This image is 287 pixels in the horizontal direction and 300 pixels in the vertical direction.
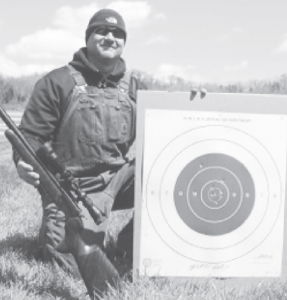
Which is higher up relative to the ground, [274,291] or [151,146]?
[151,146]

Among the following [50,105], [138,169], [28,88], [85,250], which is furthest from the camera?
[28,88]

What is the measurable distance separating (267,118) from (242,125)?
0.44 feet

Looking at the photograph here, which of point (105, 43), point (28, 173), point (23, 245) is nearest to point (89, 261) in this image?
point (28, 173)

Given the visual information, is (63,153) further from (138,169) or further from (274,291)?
(274,291)

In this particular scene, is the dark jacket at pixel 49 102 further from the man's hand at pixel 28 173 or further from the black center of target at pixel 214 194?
the black center of target at pixel 214 194

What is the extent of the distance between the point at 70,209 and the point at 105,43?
117 centimetres

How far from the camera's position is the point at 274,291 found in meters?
2.65

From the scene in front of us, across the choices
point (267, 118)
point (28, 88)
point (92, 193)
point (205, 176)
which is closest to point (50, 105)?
point (92, 193)

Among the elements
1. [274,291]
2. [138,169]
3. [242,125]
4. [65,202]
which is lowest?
[274,291]

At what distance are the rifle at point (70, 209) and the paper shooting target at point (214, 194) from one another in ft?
1.27

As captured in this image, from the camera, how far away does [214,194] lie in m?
2.76

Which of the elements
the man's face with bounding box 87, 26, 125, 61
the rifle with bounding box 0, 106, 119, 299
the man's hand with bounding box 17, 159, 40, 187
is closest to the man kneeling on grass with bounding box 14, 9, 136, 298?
the man's face with bounding box 87, 26, 125, 61

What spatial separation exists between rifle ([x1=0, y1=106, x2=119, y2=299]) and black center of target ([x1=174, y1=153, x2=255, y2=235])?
0.51 meters

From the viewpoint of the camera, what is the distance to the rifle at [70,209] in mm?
2400
